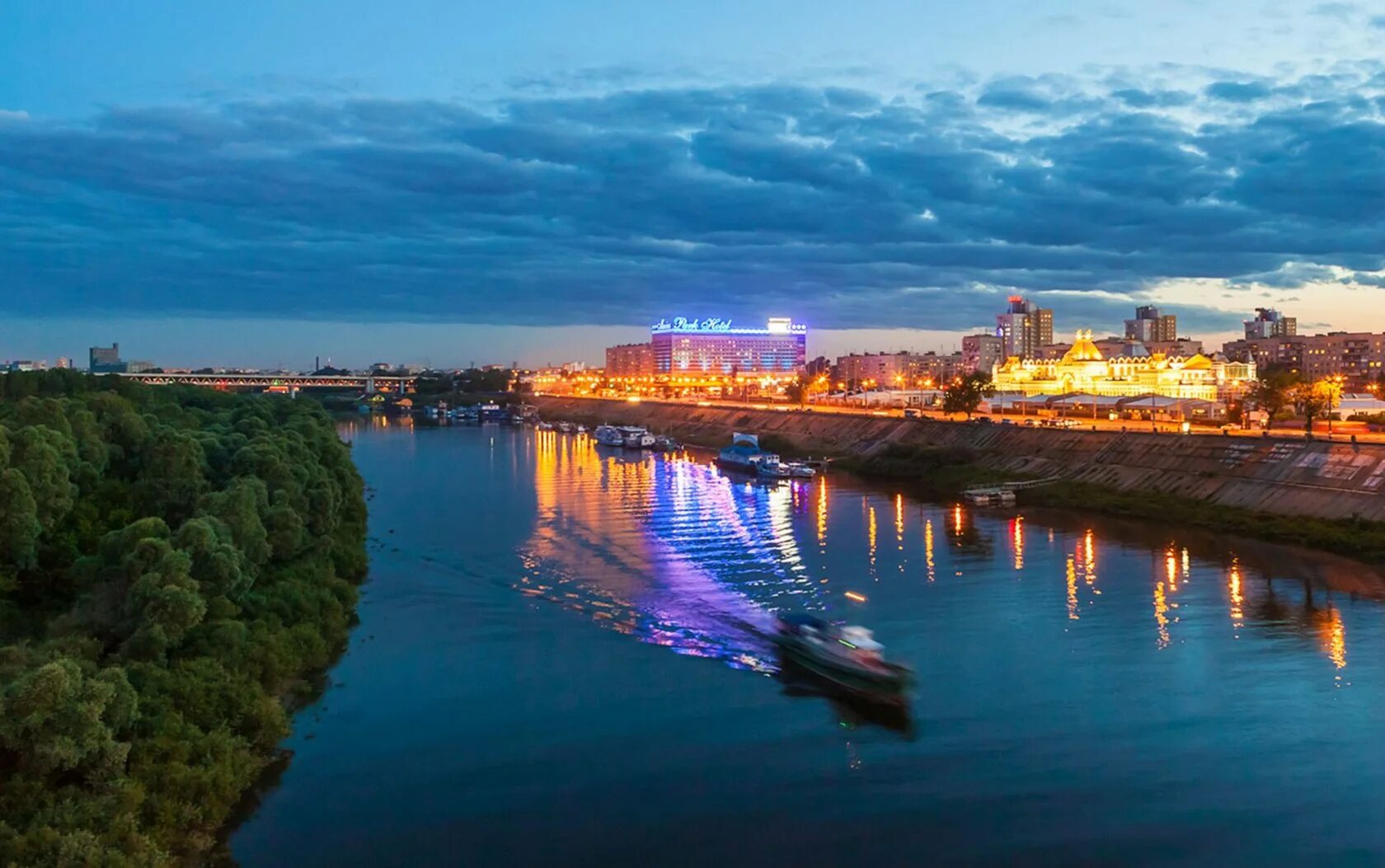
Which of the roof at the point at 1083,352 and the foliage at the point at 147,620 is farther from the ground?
the roof at the point at 1083,352

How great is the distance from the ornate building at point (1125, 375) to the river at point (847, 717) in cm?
7113

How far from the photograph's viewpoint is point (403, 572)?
1551 inches

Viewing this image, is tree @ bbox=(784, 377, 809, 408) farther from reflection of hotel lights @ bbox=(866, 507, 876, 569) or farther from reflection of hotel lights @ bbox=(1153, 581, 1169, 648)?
reflection of hotel lights @ bbox=(1153, 581, 1169, 648)

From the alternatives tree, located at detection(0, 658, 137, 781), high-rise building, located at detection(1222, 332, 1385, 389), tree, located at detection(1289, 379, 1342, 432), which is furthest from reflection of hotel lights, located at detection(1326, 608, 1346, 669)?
high-rise building, located at detection(1222, 332, 1385, 389)

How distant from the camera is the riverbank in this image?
45312mm

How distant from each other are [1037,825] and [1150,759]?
407 cm

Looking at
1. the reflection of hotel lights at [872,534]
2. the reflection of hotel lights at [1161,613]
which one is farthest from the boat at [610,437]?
the reflection of hotel lights at [1161,613]

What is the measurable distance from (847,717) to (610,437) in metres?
84.5

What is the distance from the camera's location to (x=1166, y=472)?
187 feet

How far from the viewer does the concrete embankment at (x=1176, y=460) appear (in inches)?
1865

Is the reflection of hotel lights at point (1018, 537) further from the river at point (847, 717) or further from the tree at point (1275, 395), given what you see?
the tree at point (1275, 395)

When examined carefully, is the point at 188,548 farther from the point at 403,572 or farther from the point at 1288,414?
the point at 1288,414

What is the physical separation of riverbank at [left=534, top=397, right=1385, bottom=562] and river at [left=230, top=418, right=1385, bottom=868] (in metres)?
4.11

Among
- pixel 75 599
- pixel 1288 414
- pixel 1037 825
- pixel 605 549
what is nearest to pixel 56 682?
pixel 75 599
